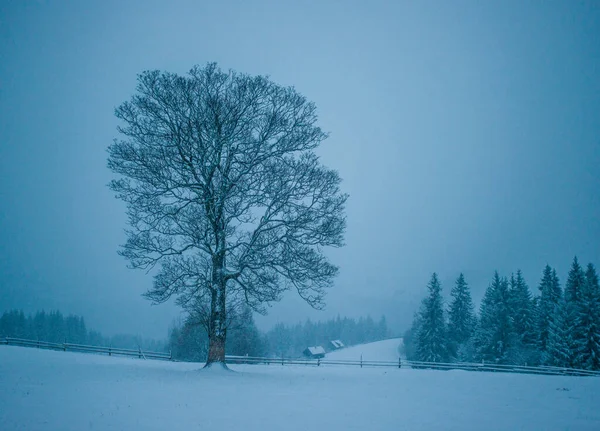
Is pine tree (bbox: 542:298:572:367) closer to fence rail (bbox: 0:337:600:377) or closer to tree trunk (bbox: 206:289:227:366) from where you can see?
fence rail (bbox: 0:337:600:377)

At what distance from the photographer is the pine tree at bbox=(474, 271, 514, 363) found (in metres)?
39.2

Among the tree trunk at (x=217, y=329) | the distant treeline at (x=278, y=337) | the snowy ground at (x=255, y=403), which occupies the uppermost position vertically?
the tree trunk at (x=217, y=329)

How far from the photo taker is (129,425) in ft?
22.9

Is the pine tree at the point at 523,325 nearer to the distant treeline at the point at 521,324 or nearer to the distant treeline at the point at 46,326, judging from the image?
the distant treeline at the point at 521,324

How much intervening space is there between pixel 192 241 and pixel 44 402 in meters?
7.92

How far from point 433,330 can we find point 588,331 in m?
15.1

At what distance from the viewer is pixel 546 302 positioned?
Answer: 39719mm

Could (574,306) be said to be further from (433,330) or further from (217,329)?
(217,329)

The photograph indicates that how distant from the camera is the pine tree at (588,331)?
3083cm

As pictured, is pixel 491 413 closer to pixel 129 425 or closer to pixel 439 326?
pixel 129 425

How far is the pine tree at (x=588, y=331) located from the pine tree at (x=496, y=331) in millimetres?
7882

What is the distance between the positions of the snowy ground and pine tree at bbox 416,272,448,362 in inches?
1103

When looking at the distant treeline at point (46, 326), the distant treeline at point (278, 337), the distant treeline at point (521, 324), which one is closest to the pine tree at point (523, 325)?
the distant treeline at point (521, 324)

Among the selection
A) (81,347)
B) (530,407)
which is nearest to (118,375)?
(530,407)
